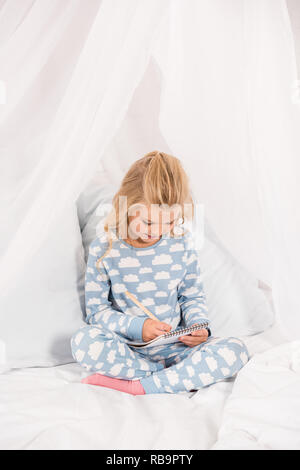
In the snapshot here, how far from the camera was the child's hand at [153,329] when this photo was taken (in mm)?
1087

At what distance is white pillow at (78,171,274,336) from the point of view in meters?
1.33

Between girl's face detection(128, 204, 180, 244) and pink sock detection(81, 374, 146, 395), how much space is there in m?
0.37

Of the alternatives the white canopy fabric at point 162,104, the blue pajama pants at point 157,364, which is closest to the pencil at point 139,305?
the blue pajama pants at point 157,364

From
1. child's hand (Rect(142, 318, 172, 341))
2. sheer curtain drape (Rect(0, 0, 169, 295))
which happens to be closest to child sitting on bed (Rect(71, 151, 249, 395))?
child's hand (Rect(142, 318, 172, 341))

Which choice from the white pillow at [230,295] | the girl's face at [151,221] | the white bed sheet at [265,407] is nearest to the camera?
the white bed sheet at [265,407]

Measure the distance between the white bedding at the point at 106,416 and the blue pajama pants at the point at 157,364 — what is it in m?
0.03

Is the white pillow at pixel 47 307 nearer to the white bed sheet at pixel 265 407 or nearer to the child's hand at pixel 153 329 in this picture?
the child's hand at pixel 153 329

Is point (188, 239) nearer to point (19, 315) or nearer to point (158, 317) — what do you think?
point (158, 317)

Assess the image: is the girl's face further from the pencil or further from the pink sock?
the pink sock

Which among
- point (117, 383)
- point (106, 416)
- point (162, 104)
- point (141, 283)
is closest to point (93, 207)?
point (141, 283)

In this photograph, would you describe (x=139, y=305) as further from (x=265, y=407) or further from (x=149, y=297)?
(x=265, y=407)

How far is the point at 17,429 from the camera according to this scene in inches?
30.7

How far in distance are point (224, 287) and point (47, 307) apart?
552 millimetres

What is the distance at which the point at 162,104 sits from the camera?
3.47 ft
